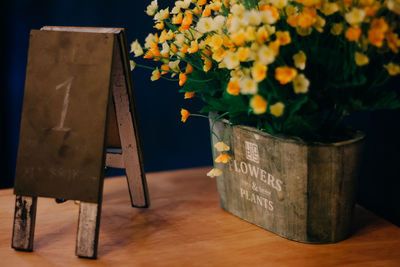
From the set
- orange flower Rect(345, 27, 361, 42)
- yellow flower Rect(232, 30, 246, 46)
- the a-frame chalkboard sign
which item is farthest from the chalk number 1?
orange flower Rect(345, 27, 361, 42)

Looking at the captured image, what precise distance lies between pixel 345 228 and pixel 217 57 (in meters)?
0.56

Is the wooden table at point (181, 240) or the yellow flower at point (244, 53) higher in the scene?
the yellow flower at point (244, 53)

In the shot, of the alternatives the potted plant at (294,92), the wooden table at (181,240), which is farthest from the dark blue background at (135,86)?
the potted plant at (294,92)

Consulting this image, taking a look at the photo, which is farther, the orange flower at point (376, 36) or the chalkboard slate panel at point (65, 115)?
the chalkboard slate panel at point (65, 115)

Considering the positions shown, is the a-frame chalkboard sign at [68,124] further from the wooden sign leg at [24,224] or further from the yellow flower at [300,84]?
the yellow flower at [300,84]

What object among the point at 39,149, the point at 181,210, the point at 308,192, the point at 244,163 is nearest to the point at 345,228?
the point at 308,192

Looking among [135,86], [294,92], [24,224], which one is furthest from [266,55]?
[135,86]

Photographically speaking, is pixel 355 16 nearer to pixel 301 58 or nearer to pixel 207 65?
pixel 301 58

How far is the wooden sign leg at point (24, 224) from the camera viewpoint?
115cm

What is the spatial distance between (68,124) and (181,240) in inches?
16.9

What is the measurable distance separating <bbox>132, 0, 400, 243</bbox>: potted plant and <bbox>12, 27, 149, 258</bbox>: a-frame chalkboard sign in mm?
143

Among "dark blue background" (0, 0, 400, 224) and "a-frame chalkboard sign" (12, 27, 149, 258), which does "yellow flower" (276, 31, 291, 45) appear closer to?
"a-frame chalkboard sign" (12, 27, 149, 258)

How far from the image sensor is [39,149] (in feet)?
3.79

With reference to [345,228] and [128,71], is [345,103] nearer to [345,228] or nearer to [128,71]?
[345,228]
